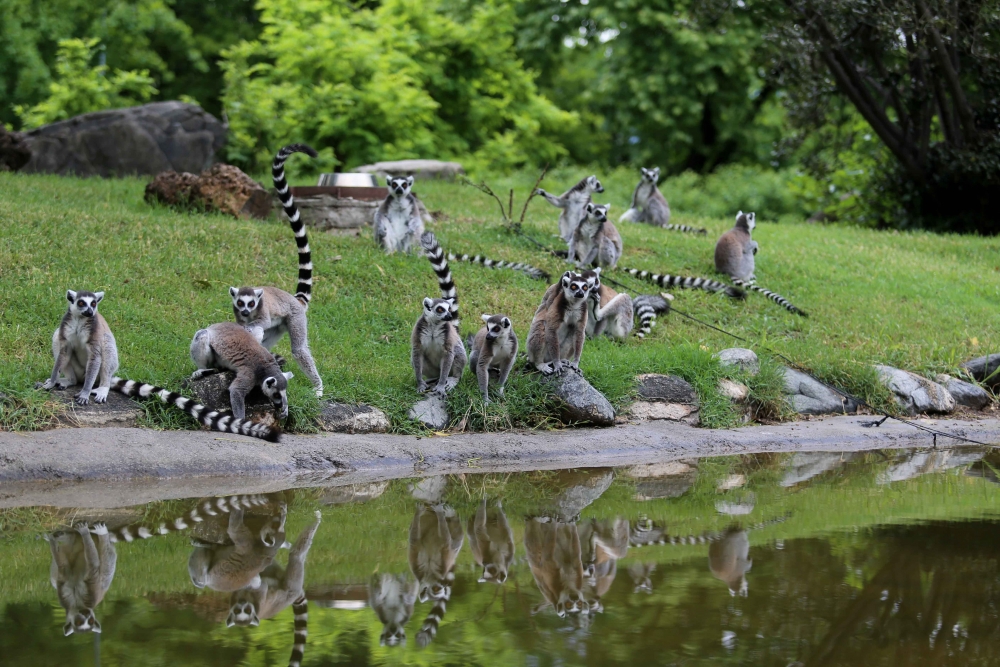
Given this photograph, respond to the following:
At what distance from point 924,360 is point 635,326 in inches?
122

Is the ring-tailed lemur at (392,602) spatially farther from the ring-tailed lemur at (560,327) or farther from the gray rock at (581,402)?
the ring-tailed lemur at (560,327)

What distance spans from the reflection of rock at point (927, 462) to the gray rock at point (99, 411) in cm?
555

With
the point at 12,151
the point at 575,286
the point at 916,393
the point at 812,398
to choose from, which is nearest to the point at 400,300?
the point at 575,286

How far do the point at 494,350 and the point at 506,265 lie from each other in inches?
170

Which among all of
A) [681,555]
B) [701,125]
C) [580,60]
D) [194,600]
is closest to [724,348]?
[681,555]

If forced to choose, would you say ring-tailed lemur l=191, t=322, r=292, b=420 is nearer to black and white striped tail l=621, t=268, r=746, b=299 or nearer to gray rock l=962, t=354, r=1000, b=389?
black and white striped tail l=621, t=268, r=746, b=299

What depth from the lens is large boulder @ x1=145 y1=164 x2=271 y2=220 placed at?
14172mm

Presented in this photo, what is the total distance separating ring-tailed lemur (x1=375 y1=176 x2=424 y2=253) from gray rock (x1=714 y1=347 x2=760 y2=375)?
452 cm

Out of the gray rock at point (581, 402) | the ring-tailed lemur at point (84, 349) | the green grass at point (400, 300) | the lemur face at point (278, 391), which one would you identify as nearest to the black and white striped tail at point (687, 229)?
the green grass at point (400, 300)

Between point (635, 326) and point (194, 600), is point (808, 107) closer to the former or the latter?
point (635, 326)

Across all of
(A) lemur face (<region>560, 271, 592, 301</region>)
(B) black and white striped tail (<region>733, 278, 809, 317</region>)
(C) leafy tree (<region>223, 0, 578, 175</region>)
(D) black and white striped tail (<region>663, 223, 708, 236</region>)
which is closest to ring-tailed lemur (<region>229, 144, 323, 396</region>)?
(A) lemur face (<region>560, 271, 592, 301</region>)

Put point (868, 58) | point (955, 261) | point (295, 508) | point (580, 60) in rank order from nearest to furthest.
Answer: point (295, 508) → point (955, 261) → point (868, 58) → point (580, 60)

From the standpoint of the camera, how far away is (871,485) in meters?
7.30

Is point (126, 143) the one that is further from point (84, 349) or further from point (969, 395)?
point (969, 395)
